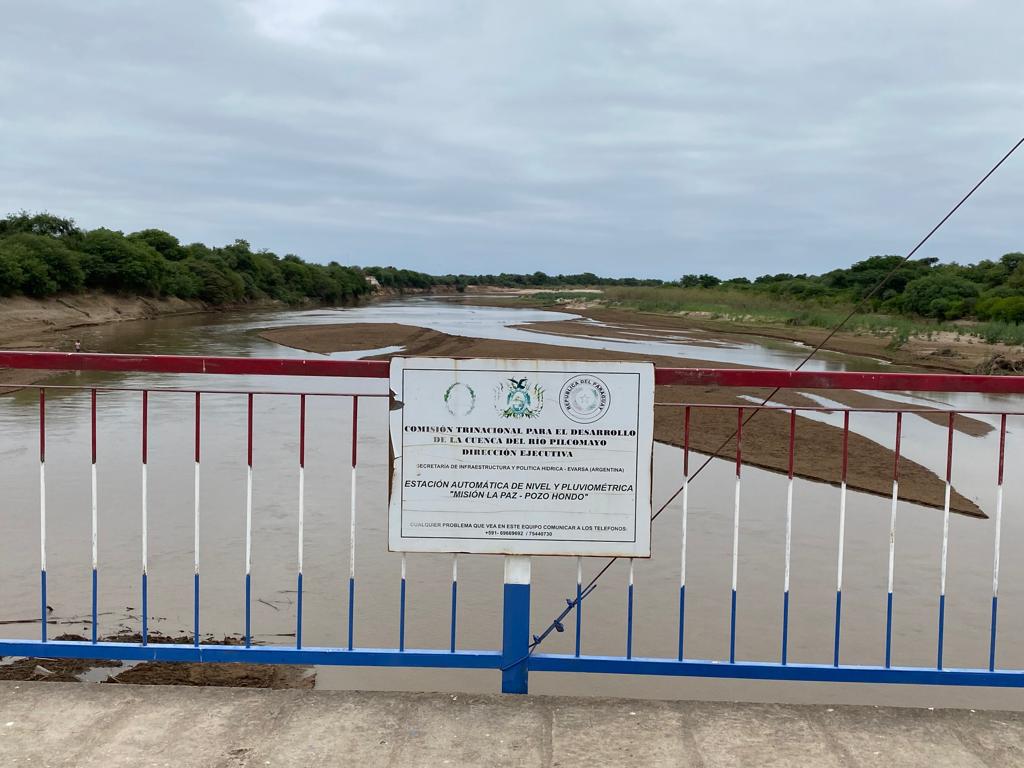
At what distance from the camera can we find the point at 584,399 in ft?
11.0

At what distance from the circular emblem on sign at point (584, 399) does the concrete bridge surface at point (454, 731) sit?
105 centimetres

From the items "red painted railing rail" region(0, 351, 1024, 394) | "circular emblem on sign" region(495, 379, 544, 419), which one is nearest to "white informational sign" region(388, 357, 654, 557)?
"circular emblem on sign" region(495, 379, 544, 419)

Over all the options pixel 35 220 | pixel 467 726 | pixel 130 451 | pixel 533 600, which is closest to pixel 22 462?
pixel 130 451

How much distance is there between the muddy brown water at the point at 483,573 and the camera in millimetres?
5668

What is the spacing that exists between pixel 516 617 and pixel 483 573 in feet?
12.3

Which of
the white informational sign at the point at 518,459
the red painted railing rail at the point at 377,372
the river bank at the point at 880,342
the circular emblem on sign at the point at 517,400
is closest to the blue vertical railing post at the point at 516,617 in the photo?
the white informational sign at the point at 518,459

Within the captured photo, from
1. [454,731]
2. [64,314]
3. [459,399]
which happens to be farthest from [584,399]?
[64,314]

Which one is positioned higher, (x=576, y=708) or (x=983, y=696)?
(x=576, y=708)

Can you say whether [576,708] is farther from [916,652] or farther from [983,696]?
[916,652]

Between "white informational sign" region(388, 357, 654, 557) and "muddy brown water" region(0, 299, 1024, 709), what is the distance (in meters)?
1.98

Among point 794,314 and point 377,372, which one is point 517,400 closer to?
point 377,372

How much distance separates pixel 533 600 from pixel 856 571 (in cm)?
266

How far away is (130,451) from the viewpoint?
11.8m

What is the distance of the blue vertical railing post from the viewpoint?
3.42 metres
